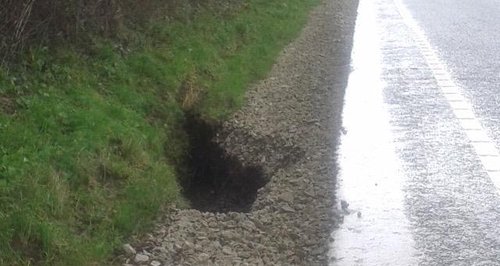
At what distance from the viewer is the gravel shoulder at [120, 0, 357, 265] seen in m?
5.36

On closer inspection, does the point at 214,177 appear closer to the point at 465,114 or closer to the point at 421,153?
Result: the point at 421,153

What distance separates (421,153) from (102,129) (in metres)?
2.81

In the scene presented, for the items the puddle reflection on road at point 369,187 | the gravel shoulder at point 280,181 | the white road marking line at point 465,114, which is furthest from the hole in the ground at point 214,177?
the white road marking line at point 465,114

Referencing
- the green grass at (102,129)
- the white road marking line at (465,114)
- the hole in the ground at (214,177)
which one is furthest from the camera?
the hole in the ground at (214,177)

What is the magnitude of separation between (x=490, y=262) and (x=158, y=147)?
329 centimetres

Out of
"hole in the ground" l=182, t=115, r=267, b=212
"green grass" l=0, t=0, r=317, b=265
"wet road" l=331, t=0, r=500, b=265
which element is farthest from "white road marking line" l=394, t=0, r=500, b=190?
"green grass" l=0, t=0, r=317, b=265

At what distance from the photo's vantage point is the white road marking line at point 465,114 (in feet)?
22.5

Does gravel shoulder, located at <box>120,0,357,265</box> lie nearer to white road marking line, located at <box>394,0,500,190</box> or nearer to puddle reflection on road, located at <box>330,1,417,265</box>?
puddle reflection on road, located at <box>330,1,417,265</box>

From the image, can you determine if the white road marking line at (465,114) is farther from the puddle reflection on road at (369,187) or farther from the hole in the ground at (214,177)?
the hole in the ground at (214,177)

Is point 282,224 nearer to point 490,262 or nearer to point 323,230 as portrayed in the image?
point 323,230

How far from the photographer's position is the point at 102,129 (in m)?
6.66

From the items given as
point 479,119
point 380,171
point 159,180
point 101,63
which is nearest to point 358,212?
point 380,171

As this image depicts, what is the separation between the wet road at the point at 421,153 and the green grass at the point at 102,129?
142cm

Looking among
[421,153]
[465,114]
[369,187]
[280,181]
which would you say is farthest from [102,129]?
[465,114]
